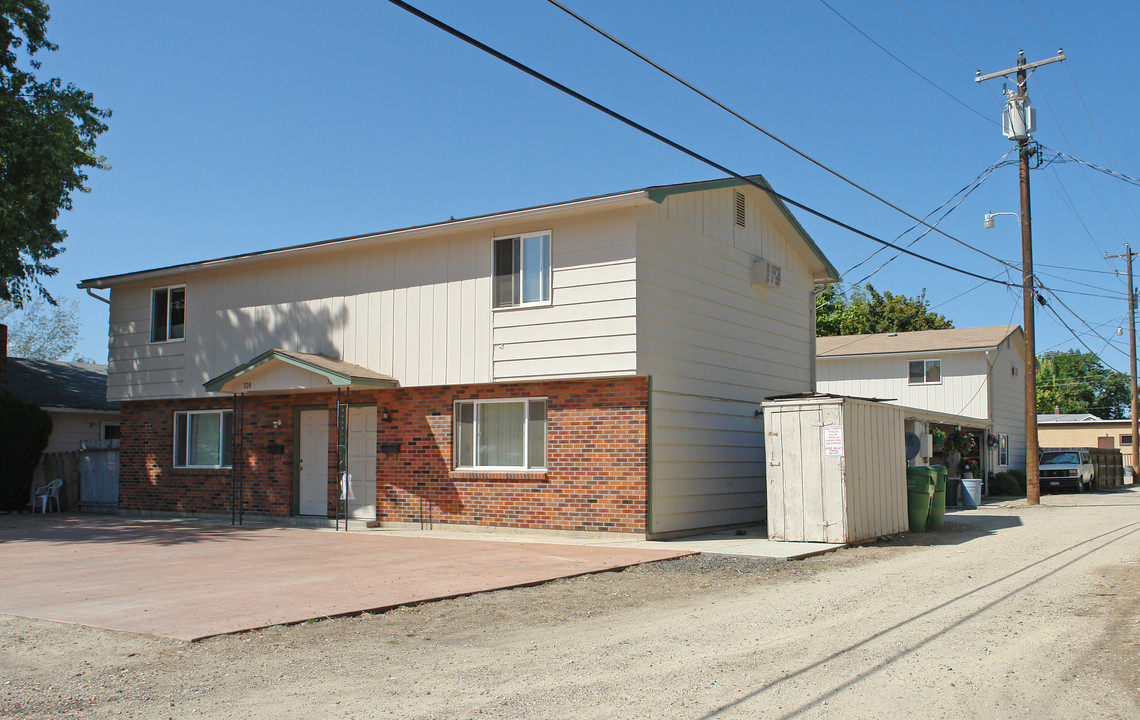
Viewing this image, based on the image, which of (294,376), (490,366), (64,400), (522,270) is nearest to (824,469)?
(490,366)

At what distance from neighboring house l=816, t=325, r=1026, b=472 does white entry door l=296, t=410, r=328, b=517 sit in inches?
783

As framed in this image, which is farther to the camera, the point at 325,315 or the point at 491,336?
the point at 325,315

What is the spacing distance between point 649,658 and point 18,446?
64.3ft

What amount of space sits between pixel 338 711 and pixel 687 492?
1056 cm

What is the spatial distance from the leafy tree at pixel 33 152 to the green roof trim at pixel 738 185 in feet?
45.5

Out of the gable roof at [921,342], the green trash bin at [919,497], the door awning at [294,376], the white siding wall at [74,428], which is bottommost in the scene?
the green trash bin at [919,497]

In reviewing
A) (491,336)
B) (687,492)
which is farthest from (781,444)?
(491,336)

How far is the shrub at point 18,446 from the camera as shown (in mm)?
21062

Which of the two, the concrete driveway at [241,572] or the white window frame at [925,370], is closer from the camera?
the concrete driveway at [241,572]

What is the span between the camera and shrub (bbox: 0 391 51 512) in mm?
21062

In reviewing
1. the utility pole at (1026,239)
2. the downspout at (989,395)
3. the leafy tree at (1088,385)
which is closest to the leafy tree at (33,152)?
the utility pole at (1026,239)

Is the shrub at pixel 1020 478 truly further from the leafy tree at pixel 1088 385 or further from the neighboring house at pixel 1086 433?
the leafy tree at pixel 1088 385

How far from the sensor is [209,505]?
19.3 m

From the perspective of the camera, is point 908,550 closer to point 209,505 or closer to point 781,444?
point 781,444
